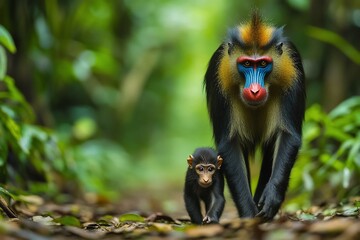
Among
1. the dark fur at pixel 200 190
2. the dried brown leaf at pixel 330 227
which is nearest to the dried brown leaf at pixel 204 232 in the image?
the dried brown leaf at pixel 330 227

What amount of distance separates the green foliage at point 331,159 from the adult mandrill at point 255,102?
1.15m

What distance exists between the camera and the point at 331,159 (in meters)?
5.59

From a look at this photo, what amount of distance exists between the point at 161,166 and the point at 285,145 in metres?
11.8

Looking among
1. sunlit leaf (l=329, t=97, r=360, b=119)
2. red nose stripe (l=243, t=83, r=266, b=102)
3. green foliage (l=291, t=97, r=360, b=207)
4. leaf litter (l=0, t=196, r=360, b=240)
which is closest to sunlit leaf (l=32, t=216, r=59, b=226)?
leaf litter (l=0, t=196, r=360, b=240)

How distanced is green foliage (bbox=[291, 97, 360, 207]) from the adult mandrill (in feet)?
3.78

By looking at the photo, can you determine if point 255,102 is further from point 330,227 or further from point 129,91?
point 129,91

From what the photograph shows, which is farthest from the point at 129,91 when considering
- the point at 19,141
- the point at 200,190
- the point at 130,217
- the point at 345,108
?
the point at 130,217

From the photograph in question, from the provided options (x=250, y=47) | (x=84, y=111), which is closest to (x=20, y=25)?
(x=250, y=47)

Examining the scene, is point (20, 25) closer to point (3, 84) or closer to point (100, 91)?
point (3, 84)

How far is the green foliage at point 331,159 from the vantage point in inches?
213

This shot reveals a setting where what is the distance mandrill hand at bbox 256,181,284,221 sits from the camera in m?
3.91

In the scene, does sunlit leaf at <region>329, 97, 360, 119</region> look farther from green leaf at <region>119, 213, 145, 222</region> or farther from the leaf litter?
green leaf at <region>119, 213, 145, 222</region>

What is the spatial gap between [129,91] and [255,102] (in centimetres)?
783

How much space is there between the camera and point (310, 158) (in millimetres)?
6480
